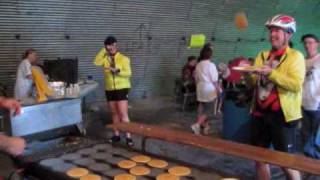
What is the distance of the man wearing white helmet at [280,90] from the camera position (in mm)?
3094

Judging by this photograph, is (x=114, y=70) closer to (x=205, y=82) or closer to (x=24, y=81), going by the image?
(x=205, y=82)

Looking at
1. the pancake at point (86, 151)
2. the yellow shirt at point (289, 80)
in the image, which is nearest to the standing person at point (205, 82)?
the yellow shirt at point (289, 80)

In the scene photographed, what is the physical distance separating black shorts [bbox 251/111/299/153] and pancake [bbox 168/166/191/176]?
957 mm

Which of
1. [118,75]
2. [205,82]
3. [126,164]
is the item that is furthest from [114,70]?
[126,164]

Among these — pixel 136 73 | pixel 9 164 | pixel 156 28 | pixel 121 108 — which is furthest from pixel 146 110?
pixel 9 164

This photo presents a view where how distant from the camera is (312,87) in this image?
4672mm

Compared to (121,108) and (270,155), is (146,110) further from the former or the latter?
(270,155)

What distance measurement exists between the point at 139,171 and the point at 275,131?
1.25 meters

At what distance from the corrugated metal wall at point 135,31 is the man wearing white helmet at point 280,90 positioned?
5.50 m

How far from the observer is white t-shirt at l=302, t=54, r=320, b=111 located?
4.65m

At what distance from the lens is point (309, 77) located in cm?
466

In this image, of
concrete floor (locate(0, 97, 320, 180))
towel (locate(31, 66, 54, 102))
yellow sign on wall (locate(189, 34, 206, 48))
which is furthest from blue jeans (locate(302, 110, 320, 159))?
yellow sign on wall (locate(189, 34, 206, 48))

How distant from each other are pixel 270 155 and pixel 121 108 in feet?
10.5

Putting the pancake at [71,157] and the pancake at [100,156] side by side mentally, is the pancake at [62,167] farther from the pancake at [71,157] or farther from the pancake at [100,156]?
the pancake at [100,156]
